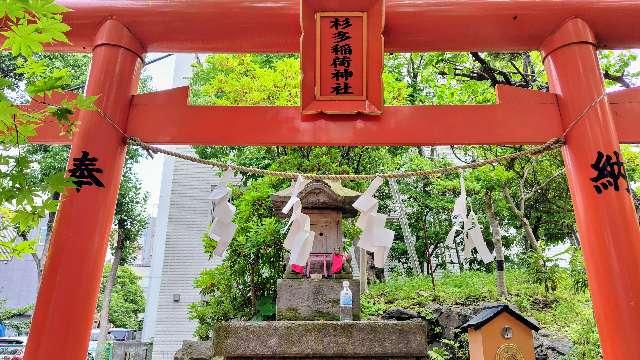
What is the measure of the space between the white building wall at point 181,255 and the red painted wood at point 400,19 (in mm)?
10670

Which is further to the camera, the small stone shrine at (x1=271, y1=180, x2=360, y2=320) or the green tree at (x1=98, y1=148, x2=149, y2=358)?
the green tree at (x1=98, y1=148, x2=149, y2=358)

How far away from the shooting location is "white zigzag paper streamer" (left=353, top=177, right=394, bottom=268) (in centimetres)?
377

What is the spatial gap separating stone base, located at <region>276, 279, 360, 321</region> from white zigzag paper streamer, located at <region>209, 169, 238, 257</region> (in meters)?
2.87

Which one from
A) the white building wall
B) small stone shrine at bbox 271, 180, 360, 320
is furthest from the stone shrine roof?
the white building wall

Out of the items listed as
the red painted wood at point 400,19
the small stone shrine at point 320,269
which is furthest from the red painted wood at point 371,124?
the small stone shrine at point 320,269

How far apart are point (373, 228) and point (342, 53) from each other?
1.44 m

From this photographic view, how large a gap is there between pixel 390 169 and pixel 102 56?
32.8 feet

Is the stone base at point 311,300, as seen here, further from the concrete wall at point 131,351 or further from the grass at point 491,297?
the concrete wall at point 131,351

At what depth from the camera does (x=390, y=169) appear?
12945mm

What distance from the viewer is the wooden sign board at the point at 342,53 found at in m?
3.69

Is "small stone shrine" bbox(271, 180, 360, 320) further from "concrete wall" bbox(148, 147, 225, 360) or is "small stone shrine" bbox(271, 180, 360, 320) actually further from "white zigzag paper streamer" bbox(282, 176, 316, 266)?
"concrete wall" bbox(148, 147, 225, 360)

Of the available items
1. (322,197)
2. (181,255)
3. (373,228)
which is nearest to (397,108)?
(373,228)

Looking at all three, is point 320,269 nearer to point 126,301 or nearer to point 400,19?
point 400,19

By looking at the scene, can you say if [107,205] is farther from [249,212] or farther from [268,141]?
[249,212]
